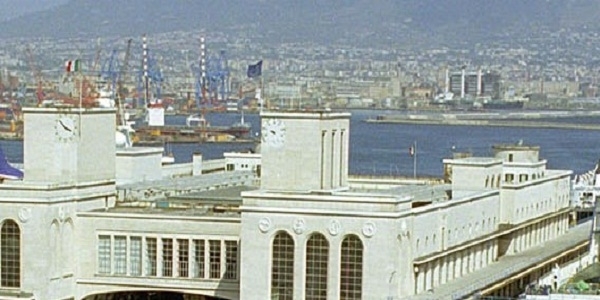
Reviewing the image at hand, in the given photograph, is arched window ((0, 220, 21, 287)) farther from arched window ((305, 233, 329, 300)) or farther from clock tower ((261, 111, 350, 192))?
arched window ((305, 233, 329, 300))

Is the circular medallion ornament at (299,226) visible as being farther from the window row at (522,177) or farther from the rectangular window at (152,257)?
the window row at (522,177)

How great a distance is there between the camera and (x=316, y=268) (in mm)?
29734

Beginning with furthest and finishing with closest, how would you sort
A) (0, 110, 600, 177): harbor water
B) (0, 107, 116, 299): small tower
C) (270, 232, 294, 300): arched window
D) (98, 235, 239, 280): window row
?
(0, 110, 600, 177): harbor water → (98, 235, 239, 280): window row → (0, 107, 116, 299): small tower → (270, 232, 294, 300): arched window

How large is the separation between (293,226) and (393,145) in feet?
273

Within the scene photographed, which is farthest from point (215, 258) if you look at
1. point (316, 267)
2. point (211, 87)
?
point (211, 87)

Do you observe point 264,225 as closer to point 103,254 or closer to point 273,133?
point 273,133

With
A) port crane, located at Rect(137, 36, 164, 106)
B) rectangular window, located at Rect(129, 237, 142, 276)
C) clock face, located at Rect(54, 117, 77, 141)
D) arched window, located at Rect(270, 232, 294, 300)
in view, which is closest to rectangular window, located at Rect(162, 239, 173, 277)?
rectangular window, located at Rect(129, 237, 142, 276)

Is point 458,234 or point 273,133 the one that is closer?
point 273,133

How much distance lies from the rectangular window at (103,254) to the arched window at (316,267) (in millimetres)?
4092

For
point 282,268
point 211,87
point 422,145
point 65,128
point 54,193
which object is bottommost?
point 422,145

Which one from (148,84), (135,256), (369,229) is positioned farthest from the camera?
(148,84)

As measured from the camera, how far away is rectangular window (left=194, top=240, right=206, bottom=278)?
31422 mm

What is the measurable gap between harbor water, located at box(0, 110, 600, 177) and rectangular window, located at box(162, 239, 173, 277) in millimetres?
35941

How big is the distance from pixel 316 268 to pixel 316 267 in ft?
0.05
